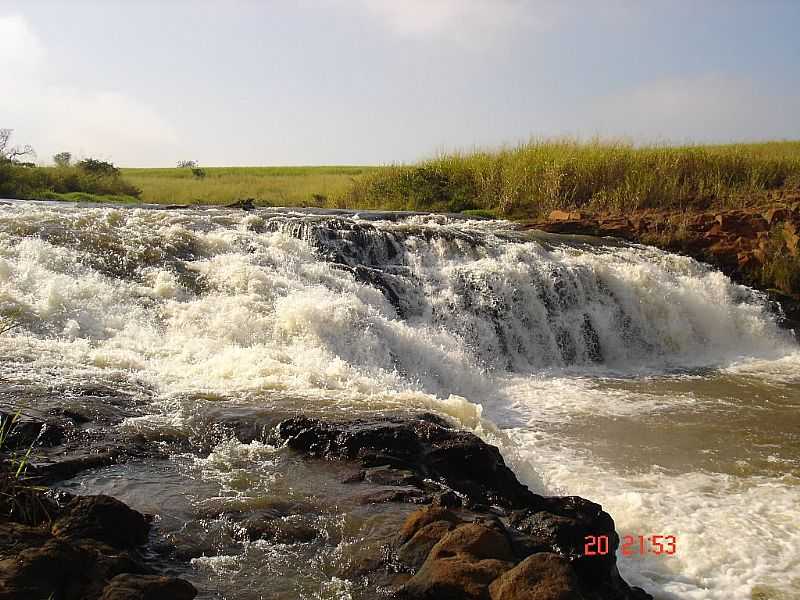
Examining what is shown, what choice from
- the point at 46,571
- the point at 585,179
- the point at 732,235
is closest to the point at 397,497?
the point at 46,571

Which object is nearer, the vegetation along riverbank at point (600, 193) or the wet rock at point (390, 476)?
the wet rock at point (390, 476)

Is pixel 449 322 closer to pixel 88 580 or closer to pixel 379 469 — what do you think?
pixel 379 469

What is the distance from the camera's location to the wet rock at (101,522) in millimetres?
3434

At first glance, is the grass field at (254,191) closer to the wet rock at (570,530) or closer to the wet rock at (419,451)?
the wet rock at (419,451)

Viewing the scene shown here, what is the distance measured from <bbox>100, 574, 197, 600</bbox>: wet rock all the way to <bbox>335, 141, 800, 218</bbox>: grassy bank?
15.7 metres

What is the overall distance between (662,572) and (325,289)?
6237 millimetres

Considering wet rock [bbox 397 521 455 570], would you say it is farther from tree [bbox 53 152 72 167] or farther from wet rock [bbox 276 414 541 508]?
tree [bbox 53 152 72 167]

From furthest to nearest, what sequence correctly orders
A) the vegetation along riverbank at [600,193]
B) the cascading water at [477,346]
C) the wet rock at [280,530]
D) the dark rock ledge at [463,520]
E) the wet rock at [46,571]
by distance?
the vegetation along riverbank at [600,193], the cascading water at [477,346], the wet rock at [280,530], the dark rock ledge at [463,520], the wet rock at [46,571]

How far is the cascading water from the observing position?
5.62 metres

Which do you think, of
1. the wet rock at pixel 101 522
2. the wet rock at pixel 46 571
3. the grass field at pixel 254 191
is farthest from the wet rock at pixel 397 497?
the grass field at pixel 254 191

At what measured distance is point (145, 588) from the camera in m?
2.93

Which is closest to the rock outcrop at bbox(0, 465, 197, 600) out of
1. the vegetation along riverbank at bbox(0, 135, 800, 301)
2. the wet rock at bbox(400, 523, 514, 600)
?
the wet rock at bbox(400, 523, 514, 600)

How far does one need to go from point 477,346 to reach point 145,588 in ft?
25.9
